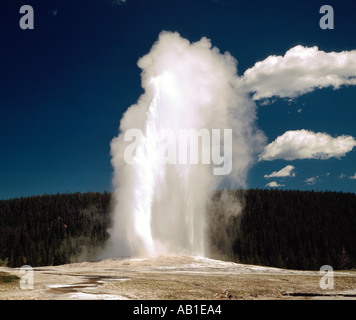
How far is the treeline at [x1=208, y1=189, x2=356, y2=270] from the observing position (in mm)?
87688

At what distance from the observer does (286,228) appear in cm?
10906

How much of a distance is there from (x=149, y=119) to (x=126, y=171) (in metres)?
8.28

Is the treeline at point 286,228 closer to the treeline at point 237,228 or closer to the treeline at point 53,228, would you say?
the treeline at point 237,228

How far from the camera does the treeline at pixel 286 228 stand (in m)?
87.7

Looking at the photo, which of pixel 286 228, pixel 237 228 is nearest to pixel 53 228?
pixel 237 228

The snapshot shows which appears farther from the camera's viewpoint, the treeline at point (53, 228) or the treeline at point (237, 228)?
the treeline at point (53, 228)

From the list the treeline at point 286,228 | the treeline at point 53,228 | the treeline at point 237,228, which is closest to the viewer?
the treeline at point 286,228

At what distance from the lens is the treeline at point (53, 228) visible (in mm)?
90375

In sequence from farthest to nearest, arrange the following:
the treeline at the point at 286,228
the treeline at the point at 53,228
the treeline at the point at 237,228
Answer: the treeline at the point at 53,228 → the treeline at the point at 237,228 → the treeline at the point at 286,228

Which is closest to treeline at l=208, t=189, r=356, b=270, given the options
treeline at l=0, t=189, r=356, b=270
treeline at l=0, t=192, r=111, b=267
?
treeline at l=0, t=189, r=356, b=270

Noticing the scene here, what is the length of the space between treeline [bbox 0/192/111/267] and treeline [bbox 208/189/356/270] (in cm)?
3643

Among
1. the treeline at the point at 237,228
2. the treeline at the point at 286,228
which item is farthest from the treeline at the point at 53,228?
the treeline at the point at 286,228

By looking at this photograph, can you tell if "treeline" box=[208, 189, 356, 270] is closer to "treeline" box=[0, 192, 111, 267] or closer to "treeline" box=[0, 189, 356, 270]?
"treeline" box=[0, 189, 356, 270]
